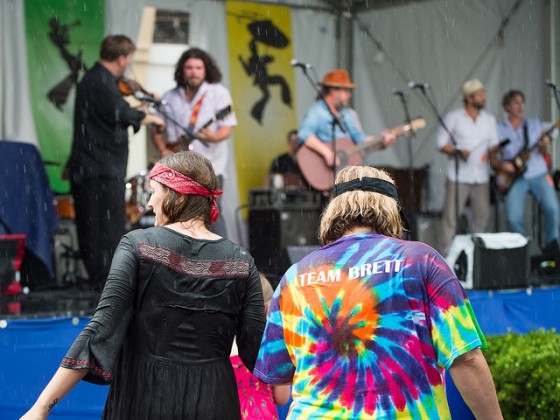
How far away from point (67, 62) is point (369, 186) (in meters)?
6.79

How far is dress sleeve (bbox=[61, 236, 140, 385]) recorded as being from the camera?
2.54 m

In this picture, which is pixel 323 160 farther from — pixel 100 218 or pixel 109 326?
pixel 109 326

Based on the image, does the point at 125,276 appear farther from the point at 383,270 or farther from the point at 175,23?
the point at 175,23

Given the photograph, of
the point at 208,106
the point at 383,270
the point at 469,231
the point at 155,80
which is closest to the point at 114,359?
the point at 383,270

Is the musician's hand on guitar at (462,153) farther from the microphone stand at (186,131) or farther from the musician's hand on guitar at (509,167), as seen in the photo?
the microphone stand at (186,131)

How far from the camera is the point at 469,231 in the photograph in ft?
33.0

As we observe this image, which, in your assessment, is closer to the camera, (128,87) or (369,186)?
(369,186)

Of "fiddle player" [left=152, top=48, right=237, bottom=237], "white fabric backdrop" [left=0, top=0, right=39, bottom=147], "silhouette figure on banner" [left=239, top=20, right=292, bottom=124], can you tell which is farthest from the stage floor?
"silhouette figure on banner" [left=239, top=20, right=292, bottom=124]

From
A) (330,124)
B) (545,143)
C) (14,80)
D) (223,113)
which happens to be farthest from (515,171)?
(14,80)

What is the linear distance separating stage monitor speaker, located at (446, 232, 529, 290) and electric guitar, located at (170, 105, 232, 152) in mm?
2415

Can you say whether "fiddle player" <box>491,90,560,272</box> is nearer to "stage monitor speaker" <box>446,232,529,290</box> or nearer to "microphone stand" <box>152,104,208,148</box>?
"stage monitor speaker" <box>446,232,529,290</box>

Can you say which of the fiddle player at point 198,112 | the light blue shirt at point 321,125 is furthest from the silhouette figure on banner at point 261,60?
the fiddle player at point 198,112

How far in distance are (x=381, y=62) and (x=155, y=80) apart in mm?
3057

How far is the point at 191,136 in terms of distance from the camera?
7.95 m
